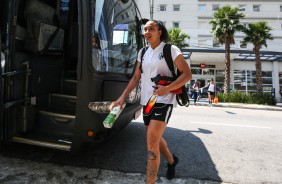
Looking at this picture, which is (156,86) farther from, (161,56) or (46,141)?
(46,141)

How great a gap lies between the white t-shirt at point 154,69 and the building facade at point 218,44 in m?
22.8

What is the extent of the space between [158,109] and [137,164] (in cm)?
134

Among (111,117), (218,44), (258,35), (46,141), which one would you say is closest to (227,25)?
(258,35)

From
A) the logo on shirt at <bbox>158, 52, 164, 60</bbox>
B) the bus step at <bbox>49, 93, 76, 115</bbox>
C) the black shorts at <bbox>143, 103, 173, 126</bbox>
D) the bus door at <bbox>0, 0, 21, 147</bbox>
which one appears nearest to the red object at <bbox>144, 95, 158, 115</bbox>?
the black shorts at <bbox>143, 103, 173, 126</bbox>

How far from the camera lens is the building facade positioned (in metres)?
28.6

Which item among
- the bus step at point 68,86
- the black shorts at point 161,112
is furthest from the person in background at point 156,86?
the bus step at point 68,86

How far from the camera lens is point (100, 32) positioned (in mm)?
3348

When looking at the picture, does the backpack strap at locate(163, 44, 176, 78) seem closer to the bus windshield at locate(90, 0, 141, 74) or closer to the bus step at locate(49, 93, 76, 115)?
the bus windshield at locate(90, 0, 141, 74)

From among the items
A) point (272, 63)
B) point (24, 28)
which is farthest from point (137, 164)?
point (272, 63)

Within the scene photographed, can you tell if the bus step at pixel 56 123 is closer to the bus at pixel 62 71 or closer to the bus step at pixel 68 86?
the bus at pixel 62 71

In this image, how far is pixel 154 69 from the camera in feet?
9.46

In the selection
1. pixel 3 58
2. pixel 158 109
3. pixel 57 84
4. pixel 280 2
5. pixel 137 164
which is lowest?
pixel 137 164

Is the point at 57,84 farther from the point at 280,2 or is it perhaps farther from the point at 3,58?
the point at 280,2

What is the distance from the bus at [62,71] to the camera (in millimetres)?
3111
